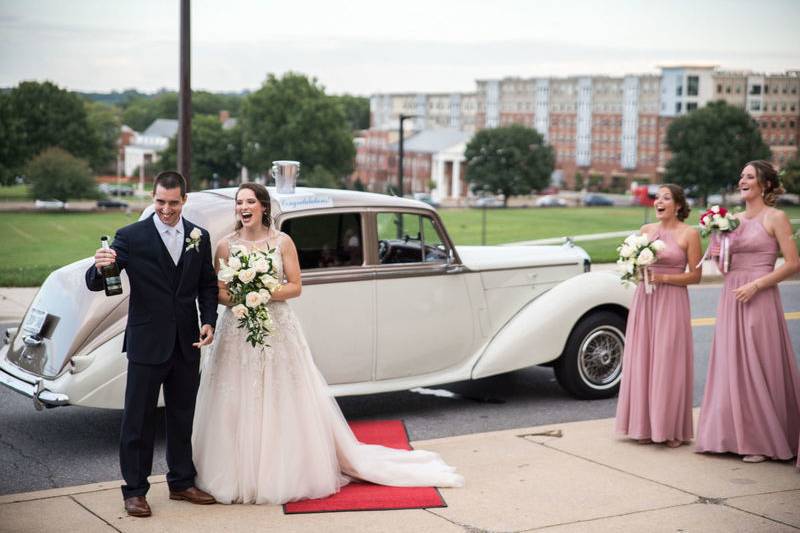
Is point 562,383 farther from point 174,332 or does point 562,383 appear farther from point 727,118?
point 727,118

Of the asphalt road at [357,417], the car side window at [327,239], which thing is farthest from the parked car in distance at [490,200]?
the car side window at [327,239]

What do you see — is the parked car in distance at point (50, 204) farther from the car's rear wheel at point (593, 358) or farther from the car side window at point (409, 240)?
the car's rear wheel at point (593, 358)

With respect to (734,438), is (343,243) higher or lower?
higher

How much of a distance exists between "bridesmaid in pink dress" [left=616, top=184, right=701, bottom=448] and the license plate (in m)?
4.45

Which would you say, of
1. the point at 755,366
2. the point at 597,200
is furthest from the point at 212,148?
the point at 755,366

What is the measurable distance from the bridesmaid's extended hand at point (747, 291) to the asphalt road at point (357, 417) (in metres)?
2.26

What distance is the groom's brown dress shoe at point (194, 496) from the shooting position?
5953 millimetres

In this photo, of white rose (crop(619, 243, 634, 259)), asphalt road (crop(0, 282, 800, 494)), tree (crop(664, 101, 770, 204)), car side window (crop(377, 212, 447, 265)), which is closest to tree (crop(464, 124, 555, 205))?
tree (crop(664, 101, 770, 204))

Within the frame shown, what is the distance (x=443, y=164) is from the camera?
182500mm

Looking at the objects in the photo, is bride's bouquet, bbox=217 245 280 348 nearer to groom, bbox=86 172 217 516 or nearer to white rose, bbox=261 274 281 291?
white rose, bbox=261 274 281 291

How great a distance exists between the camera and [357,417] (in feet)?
28.7

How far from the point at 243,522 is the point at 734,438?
364 cm

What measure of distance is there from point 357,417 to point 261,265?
3.25 metres

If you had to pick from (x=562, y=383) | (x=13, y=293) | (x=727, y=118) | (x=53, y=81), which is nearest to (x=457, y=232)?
(x=53, y=81)
